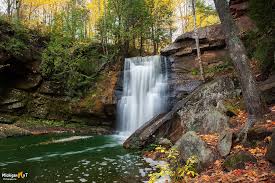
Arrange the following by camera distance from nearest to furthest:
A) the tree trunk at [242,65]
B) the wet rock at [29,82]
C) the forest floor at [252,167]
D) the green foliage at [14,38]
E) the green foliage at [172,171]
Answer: the green foliage at [172,171] < the forest floor at [252,167] < the tree trunk at [242,65] < the green foliage at [14,38] < the wet rock at [29,82]

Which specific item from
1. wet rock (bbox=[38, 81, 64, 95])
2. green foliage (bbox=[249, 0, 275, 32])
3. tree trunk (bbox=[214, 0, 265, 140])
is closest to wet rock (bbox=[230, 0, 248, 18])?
green foliage (bbox=[249, 0, 275, 32])

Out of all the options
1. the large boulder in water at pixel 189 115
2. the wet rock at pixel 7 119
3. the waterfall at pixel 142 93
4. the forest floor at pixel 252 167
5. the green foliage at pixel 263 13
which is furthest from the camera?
the wet rock at pixel 7 119

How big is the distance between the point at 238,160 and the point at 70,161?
6.81 m

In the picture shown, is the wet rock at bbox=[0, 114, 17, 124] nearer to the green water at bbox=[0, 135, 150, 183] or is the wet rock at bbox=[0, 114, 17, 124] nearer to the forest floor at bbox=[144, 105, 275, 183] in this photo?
the green water at bbox=[0, 135, 150, 183]

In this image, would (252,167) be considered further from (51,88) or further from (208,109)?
(51,88)

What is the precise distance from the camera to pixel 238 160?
269 inches

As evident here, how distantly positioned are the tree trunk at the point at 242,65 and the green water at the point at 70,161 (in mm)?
3940

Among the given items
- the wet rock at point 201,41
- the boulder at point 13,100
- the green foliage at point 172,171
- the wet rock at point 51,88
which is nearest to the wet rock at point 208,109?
the green foliage at point 172,171

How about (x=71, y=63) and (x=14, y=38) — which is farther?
(x=71, y=63)

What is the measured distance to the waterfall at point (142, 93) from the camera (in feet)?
67.6

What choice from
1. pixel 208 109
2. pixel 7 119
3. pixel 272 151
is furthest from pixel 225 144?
pixel 7 119

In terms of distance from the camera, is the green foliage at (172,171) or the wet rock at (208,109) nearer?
the green foliage at (172,171)

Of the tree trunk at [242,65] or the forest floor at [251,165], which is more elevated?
the tree trunk at [242,65]

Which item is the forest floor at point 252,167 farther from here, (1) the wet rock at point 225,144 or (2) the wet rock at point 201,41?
(2) the wet rock at point 201,41
